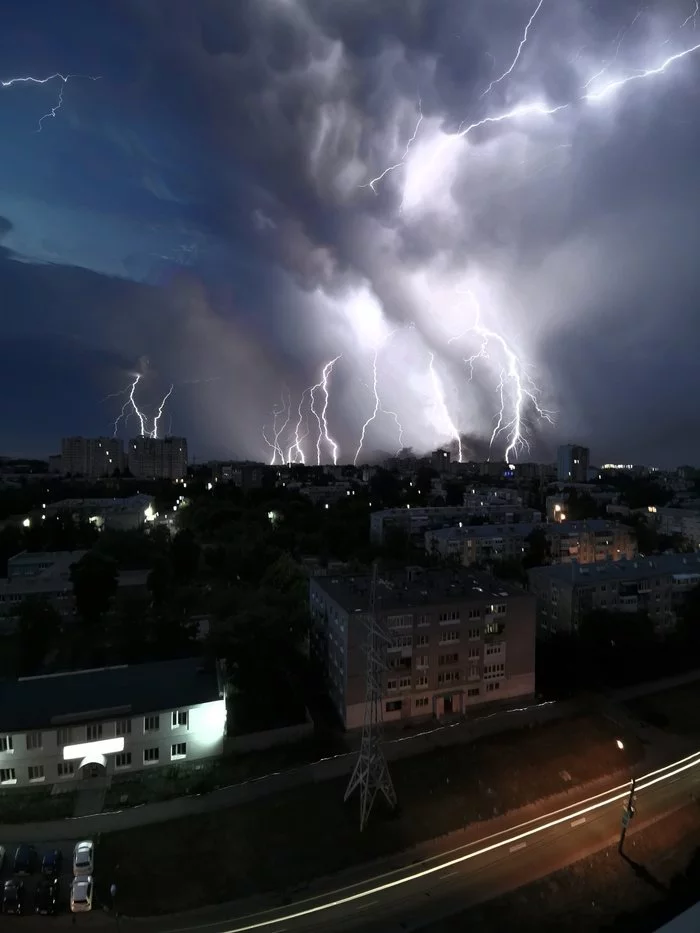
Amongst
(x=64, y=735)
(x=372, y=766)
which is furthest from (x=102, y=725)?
(x=372, y=766)

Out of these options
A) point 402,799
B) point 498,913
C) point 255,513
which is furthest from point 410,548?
point 498,913

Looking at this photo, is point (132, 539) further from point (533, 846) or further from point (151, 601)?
point (533, 846)

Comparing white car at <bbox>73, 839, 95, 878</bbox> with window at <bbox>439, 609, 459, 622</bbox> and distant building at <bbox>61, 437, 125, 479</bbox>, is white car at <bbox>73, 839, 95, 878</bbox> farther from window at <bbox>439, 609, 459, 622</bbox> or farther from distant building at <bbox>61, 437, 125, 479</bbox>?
distant building at <bbox>61, 437, 125, 479</bbox>

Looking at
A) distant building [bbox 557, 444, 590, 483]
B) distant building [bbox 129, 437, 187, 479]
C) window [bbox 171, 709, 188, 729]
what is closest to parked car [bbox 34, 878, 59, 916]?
window [bbox 171, 709, 188, 729]

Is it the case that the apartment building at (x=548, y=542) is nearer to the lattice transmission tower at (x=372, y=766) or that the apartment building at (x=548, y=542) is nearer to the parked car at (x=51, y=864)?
the lattice transmission tower at (x=372, y=766)

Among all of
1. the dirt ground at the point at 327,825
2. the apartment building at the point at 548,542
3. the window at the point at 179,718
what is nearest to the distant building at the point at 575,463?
the apartment building at the point at 548,542

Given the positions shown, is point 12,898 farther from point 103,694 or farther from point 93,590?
point 93,590
